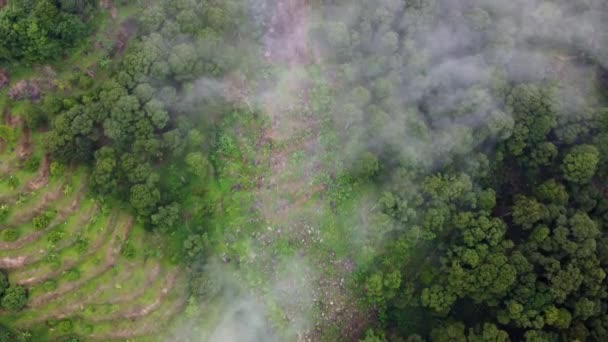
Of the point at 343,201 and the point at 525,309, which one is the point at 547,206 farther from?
the point at 343,201

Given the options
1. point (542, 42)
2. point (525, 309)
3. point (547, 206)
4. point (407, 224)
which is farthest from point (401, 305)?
point (542, 42)

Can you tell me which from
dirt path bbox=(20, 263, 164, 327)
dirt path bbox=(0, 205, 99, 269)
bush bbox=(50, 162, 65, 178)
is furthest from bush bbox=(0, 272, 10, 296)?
bush bbox=(50, 162, 65, 178)

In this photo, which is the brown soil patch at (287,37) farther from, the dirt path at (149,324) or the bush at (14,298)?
the bush at (14,298)

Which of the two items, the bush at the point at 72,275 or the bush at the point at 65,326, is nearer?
the bush at the point at 65,326

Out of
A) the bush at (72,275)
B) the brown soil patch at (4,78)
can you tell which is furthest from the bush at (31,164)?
the bush at (72,275)

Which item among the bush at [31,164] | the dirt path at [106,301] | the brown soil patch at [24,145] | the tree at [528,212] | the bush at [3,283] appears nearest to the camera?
the bush at [3,283]

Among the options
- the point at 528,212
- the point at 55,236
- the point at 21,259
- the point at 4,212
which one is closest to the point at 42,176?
the point at 4,212
